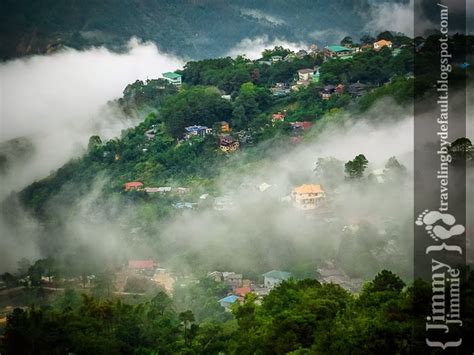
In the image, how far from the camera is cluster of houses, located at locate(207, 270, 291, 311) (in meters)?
12.4

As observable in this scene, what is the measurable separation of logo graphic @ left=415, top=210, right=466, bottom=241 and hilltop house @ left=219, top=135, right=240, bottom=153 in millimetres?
6162

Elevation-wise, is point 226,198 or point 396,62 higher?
point 396,62

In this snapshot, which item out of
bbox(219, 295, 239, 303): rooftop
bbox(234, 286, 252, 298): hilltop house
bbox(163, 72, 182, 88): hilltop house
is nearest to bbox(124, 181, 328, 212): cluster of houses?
bbox(234, 286, 252, 298): hilltop house

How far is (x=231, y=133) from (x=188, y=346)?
29.5 ft

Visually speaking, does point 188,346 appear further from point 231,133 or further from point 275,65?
point 275,65

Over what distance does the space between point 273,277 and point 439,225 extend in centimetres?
260

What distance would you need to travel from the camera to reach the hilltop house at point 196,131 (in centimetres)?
1852

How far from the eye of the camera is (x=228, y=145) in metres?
17.7

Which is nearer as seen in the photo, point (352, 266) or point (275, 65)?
point (352, 266)

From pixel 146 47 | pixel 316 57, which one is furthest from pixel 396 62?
pixel 146 47

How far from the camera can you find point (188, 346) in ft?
32.1

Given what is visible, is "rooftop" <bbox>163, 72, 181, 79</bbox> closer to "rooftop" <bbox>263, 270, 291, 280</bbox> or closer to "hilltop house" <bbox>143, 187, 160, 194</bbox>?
"hilltop house" <bbox>143, 187, 160, 194</bbox>

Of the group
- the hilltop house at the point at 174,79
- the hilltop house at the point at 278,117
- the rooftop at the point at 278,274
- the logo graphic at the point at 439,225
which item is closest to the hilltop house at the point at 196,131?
the hilltop house at the point at 278,117

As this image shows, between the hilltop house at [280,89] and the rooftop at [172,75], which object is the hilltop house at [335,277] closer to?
the hilltop house at [280,89]
